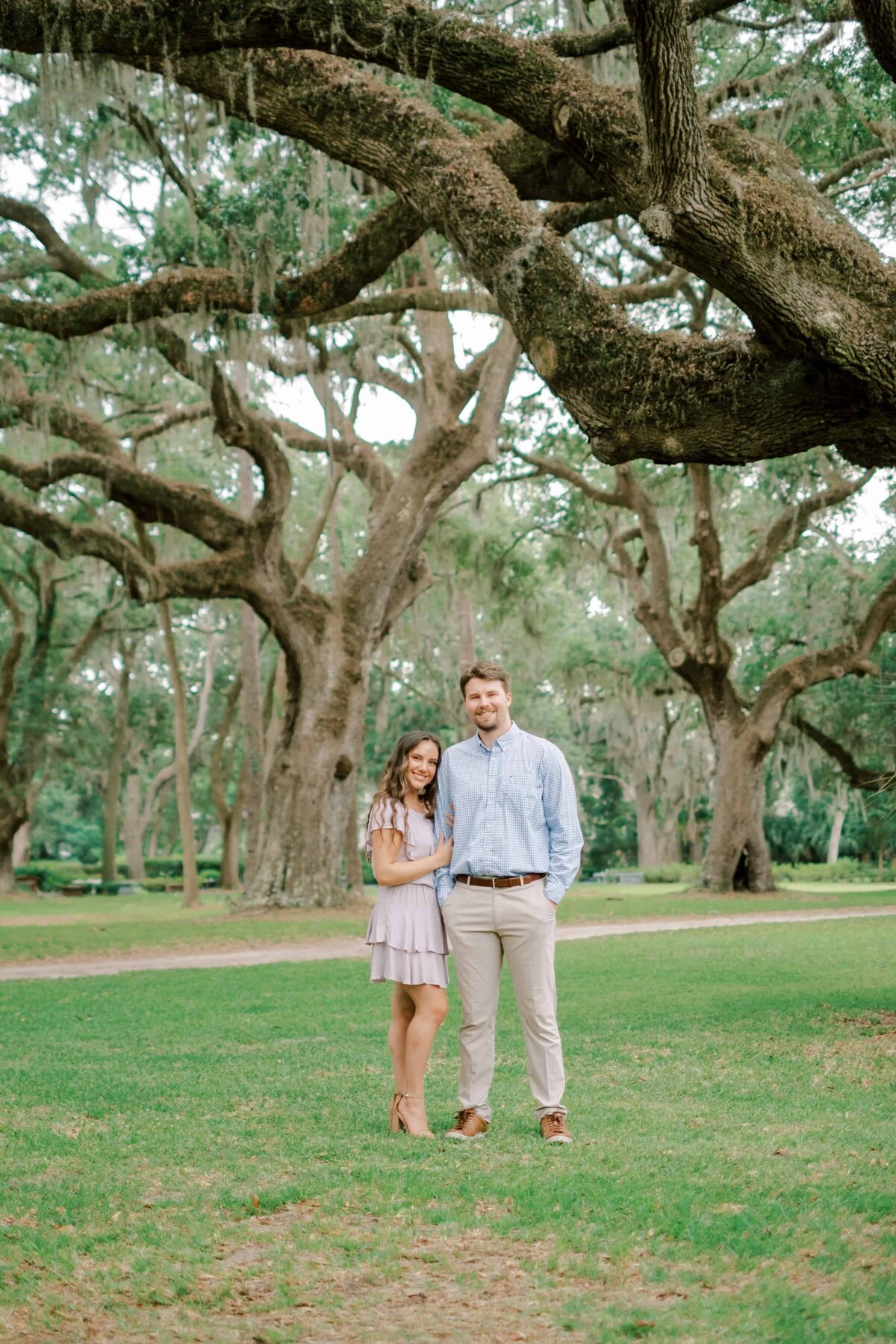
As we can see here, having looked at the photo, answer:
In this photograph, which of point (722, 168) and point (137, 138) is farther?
point (137, 138)

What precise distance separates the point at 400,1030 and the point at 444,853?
0.76 meters

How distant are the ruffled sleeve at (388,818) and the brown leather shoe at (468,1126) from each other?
3.58 ft

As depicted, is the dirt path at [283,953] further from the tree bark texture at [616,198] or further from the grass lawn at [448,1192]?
the tree bark texture at [616,198]

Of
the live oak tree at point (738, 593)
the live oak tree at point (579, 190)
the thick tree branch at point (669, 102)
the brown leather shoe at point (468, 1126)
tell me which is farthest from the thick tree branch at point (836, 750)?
the brown leather shoe at point (468, 1126)

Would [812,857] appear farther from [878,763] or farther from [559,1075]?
[559,1075]

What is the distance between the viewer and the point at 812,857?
5147 cm

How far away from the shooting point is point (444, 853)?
5.53 meters

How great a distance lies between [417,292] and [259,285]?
3845 mm

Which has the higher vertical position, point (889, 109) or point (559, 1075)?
point (889, 109)

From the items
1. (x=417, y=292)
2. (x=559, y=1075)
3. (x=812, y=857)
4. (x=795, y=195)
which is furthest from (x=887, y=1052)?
(x=812, y=857)

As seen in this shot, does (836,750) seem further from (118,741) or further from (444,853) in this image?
(444,853)

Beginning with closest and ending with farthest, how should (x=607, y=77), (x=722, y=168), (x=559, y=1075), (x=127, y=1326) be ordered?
(x=127, y=1326)
(x=559, y=1075)
(x=722, y=168)
(x=607, y=77)

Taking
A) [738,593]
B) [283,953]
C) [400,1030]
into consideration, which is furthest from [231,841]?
[400,1030]

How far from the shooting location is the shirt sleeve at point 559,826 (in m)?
5.38
